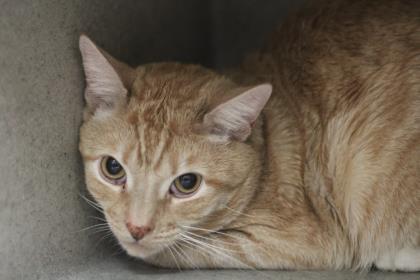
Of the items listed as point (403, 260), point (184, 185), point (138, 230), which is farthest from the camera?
point (403, 260)

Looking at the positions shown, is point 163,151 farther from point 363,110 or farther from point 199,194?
point 363,110

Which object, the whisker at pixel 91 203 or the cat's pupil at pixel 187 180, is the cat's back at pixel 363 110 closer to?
the cat's pupil at pixel 187 180

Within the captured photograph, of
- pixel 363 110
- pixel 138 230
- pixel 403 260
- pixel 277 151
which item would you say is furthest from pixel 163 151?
pixel 403 260

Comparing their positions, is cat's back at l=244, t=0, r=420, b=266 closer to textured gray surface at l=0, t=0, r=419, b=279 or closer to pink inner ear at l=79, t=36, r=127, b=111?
textured gray surface at l=0, t=0, r=419, b=279

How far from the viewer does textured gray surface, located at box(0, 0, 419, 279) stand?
6.17 ft

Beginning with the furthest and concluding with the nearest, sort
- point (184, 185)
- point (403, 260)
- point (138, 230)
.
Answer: point (403, 260) → point (184, 185) → point (138, 230)

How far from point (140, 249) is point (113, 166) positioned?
0.30 meters

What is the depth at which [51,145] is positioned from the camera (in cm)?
207

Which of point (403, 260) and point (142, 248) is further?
point (403, 260)

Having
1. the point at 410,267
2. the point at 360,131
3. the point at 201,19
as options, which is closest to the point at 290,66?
the point at 360,131

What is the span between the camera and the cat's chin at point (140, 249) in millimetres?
1956

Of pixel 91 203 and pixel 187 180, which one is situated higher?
pixel 187 180

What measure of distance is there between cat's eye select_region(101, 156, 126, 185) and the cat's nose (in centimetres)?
18

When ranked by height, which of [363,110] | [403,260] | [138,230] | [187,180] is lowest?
[403,260]
